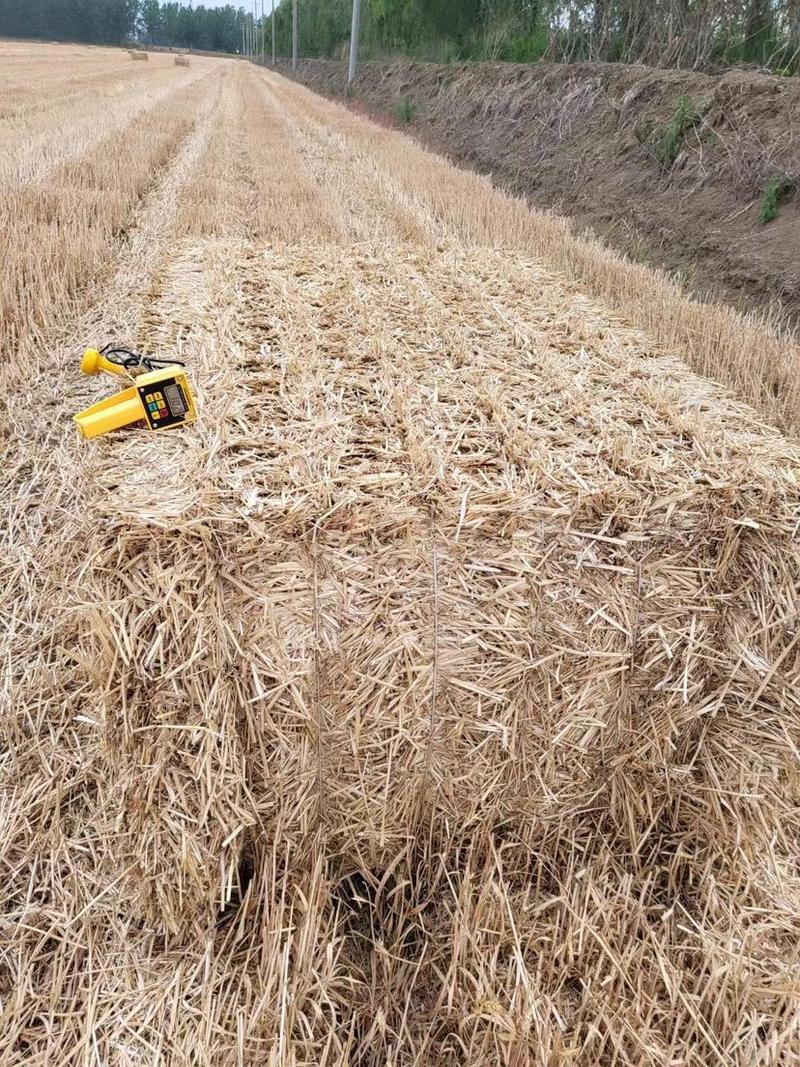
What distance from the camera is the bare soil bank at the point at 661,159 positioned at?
24.4ft

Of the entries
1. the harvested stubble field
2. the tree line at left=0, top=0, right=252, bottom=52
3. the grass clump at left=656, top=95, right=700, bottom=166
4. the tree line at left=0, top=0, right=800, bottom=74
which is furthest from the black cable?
the tree line at left=0, top=0, right=252, bottom=52

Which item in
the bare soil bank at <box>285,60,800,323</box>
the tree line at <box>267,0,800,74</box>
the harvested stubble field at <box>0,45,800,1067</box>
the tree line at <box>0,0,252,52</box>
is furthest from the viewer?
the tree line at <box>0,0,252,52</box>

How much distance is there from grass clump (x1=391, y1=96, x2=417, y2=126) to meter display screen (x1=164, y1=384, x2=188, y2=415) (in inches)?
750

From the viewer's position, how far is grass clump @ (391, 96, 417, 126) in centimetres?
1908

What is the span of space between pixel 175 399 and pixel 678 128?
941cm

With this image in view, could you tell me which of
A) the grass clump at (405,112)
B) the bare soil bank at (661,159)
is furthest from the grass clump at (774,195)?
the grass clump at (405,112)

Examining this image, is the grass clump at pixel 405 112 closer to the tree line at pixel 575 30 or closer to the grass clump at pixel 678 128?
the tree line at pixel 575 30

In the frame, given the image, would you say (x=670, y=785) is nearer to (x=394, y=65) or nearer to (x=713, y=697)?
(x=713, y=697)

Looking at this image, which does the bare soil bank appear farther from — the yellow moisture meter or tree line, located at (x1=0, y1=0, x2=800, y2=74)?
the yellow moisture meter

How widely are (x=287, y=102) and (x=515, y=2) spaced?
702 centimetres

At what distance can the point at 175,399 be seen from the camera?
8.57 feet

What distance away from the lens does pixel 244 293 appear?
4.05m

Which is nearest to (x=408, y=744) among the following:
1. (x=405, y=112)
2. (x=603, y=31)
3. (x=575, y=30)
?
(x=603, y=31)

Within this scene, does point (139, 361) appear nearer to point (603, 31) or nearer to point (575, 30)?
point (603, 31)
